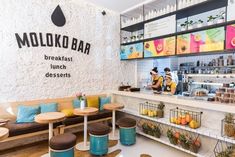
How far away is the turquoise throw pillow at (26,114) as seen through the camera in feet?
A: 11.6

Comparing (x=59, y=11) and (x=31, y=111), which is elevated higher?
(x=59, y=11)

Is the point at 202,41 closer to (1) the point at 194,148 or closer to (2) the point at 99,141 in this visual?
(1) the point at 194,148

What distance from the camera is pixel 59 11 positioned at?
430cm

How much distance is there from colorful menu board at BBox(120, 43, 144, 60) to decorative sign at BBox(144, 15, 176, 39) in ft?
1.23

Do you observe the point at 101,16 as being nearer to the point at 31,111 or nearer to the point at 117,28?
the point at 117,28

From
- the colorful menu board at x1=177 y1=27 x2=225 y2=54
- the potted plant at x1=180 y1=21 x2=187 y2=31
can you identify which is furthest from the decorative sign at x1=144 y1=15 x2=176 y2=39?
the colorful menu board at x1=177 y1=27 x2=225 y2=54

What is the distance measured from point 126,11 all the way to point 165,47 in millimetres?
1965

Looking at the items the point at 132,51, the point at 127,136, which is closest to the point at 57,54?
the point at 132,51

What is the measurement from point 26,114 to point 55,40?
6.03 feet

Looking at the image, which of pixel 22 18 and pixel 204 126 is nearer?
pixel 204 126

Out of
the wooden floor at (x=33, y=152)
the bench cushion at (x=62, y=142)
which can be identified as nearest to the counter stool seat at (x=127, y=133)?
the wooden floor at (x=33, y=152)

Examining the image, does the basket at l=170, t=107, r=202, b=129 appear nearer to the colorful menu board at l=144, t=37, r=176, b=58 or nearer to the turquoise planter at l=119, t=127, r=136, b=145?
the turquoise planter at l=119, t=127, r=136, b=145

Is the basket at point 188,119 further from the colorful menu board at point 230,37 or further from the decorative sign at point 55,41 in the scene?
the decorative sign at point 55,41

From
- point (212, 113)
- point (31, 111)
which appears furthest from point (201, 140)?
point (31, 111)
